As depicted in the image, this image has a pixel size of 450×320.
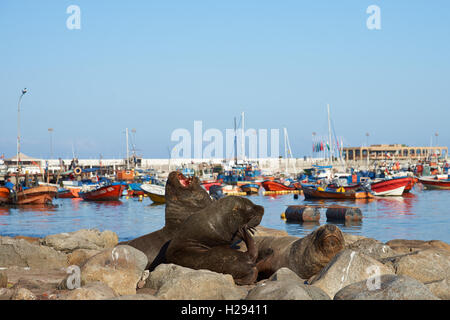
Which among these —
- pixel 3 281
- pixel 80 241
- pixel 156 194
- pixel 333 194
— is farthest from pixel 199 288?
pixel 333 194

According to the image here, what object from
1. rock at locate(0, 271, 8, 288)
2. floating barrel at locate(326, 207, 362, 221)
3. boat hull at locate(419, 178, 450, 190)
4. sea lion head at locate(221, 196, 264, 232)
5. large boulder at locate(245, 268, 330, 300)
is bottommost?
boat hull at locate(419, 178, 450, 190)

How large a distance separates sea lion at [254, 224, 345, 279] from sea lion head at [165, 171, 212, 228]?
178 centimetres

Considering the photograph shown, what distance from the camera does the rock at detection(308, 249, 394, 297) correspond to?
7492mm

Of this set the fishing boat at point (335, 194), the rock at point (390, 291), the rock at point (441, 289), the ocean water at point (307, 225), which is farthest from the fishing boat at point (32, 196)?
the rock at point (390, 291)

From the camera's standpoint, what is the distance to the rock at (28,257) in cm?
1134

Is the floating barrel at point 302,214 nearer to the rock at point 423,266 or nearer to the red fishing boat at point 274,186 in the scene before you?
the rock at point 423,266

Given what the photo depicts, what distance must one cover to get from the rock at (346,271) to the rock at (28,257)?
20.1 ft

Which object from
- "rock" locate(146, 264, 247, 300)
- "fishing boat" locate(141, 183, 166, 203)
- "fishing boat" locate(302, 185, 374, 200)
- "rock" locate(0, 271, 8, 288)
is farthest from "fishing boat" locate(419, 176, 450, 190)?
"rock" locate(0, 271, 8, 288)

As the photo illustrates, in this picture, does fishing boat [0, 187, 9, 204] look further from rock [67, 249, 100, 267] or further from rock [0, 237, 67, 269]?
rock [67, 249, 100, 267]

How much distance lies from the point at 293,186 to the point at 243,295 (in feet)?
225

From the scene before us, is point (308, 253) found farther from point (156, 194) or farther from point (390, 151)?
point (390, 151)

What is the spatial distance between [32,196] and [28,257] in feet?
136

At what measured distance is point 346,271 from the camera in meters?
7.61
